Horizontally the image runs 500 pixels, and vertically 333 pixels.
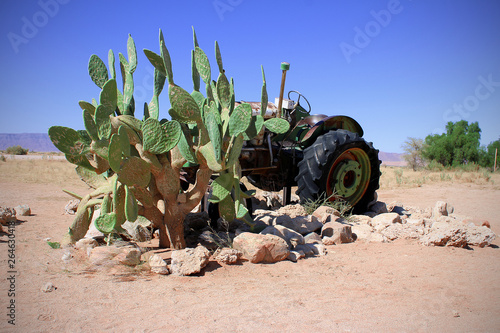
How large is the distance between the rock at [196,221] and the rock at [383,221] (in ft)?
7.24

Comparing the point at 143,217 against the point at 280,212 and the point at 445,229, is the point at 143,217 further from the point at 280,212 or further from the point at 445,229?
the point at 445,229

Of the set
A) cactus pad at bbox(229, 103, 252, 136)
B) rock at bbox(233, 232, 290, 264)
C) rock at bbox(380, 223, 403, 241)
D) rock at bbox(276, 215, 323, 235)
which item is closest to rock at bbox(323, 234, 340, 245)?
rock at bbox(276, 215, 323, 235)

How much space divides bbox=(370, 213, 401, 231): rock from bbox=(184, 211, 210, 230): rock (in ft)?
7.24

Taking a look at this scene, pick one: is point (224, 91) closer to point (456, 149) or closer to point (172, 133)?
point (172, 133)

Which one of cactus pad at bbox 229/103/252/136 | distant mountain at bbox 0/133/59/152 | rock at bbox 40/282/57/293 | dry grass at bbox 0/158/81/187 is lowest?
rock at bbox 40/282/57/293

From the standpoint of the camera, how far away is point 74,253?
10.7 feet

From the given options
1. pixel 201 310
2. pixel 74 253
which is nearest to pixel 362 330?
pixel 201 310

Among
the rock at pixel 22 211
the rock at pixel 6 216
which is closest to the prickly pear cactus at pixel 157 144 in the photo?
the rock at pixel 6 216

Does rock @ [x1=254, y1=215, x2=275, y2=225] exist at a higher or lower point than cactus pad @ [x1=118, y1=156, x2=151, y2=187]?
lower

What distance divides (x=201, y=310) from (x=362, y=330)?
988 millimetres

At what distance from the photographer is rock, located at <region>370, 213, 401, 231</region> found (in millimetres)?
4418

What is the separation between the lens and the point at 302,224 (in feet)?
13.6

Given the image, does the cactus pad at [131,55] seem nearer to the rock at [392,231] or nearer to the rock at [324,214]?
the rock at [324,214]

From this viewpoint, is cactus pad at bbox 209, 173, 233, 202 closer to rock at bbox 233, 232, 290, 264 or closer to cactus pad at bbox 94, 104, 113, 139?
rock at bbox 233, 232, 290, 264
